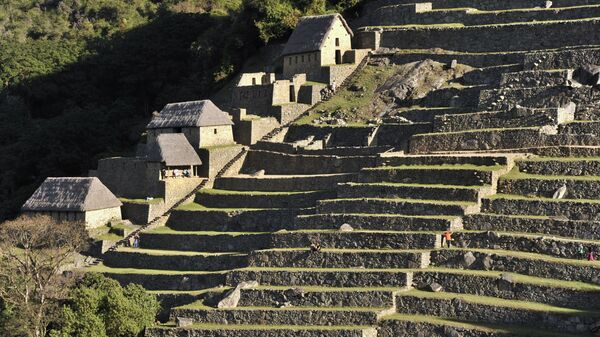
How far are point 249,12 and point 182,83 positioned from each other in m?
5.88

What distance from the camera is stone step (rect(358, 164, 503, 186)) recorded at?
42.1 metres

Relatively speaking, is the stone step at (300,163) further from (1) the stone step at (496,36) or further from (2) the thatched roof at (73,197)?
(1) the stone step at (496,36)

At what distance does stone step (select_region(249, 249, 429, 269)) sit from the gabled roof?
1188 cm

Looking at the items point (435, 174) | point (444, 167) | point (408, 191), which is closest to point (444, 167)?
point (444, 167)

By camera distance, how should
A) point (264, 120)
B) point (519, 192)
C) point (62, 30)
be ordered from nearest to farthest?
point (519, 192)
point (264, 120)
point (62, 30)

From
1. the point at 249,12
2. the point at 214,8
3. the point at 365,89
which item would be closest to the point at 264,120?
the point at 365,89

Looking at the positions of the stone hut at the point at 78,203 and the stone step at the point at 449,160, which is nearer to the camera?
the stone step at the point at 449,160

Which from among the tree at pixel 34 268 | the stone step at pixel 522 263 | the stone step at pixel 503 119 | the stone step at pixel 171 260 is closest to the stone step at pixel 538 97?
the stone step at pixel 503 119

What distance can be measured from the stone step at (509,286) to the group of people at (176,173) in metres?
15.9

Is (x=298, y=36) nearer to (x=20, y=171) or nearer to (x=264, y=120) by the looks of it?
(x=264, y=120)

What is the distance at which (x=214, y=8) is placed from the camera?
7850 centimetres

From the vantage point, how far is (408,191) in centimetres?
4303

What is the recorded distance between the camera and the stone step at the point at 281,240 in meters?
40.6

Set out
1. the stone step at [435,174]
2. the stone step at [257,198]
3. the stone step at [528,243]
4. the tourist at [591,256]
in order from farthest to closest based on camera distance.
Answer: the stone step at [257,198], the stone step at [435,174], the stone step at [528,243], the tourist at [591,256]
